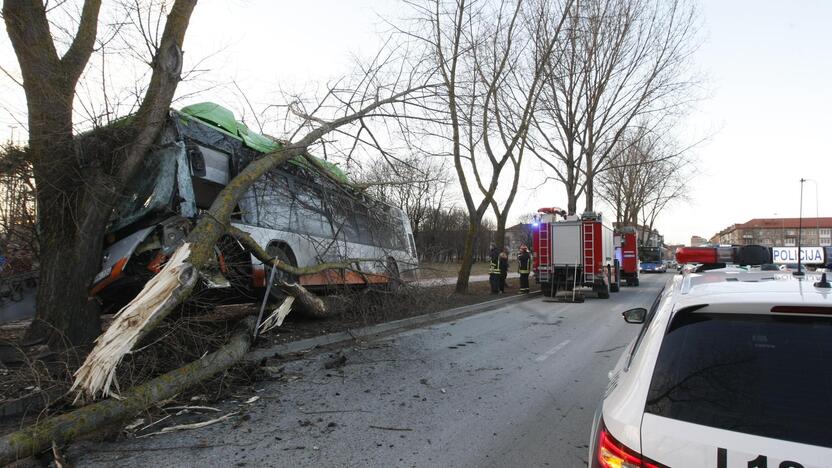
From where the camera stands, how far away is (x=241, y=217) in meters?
7.96

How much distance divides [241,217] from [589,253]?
12.4 metres

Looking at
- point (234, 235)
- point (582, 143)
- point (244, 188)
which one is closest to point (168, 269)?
point (234, 235)

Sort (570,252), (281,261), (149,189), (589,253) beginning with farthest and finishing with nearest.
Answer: (570,252) < (589,253) < (281,261) < (149,189)

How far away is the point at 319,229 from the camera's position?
28.0ft

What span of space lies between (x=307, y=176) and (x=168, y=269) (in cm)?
358

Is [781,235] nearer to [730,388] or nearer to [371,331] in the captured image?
[371,331]

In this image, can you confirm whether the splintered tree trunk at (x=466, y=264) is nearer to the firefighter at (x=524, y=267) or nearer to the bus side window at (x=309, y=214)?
the firefighter at (x=524, y=267)

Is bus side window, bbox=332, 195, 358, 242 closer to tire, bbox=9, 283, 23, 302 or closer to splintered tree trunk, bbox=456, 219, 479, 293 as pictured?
tire, bbox=9, 283, 23, 302

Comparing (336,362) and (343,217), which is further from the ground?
(343,217)

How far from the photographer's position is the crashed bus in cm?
656

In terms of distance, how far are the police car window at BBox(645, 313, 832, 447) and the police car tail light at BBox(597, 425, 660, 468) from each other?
179 millimetres

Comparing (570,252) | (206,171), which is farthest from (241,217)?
(570,252)

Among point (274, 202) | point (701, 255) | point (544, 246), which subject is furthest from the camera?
point (544, 246)

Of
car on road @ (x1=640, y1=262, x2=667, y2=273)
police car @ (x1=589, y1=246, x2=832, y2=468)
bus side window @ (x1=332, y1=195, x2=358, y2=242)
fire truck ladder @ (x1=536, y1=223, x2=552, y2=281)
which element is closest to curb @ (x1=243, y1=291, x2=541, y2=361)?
bus side window @ (x1=332, y1=195, x2=358, y2=242)
